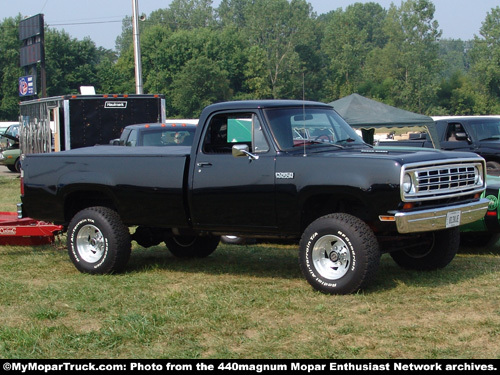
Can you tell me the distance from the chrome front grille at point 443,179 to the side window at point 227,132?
184 cm

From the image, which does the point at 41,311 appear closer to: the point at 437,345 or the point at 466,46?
the point at 437,345

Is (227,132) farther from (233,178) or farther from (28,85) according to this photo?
(28,85)

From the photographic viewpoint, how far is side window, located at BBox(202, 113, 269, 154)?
7.83 m

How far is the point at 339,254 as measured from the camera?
7.08 meters

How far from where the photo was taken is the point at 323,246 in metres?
7.11

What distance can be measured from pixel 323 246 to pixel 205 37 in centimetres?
8226

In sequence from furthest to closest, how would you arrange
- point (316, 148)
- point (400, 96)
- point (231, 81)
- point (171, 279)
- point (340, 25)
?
point (340, 25) → point (231, 81) → point (400, 96) → point (171, 279) → point (316, 148)

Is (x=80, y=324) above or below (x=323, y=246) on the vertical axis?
below

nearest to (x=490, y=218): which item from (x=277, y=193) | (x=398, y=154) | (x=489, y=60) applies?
(x=398, y=154)

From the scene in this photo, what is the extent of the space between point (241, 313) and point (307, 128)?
2.36 meters

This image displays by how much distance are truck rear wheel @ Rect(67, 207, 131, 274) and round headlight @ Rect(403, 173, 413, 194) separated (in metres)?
3.39

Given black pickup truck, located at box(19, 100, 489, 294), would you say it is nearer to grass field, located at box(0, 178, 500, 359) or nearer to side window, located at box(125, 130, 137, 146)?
grass field, located at box(0, 178, 500, 359)

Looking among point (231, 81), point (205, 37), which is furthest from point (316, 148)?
point (205, 37)

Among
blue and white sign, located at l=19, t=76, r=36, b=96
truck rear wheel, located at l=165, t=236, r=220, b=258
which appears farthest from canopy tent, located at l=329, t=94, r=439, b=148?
blue and white sign, located at l=19, t=76, r=36, b=96
